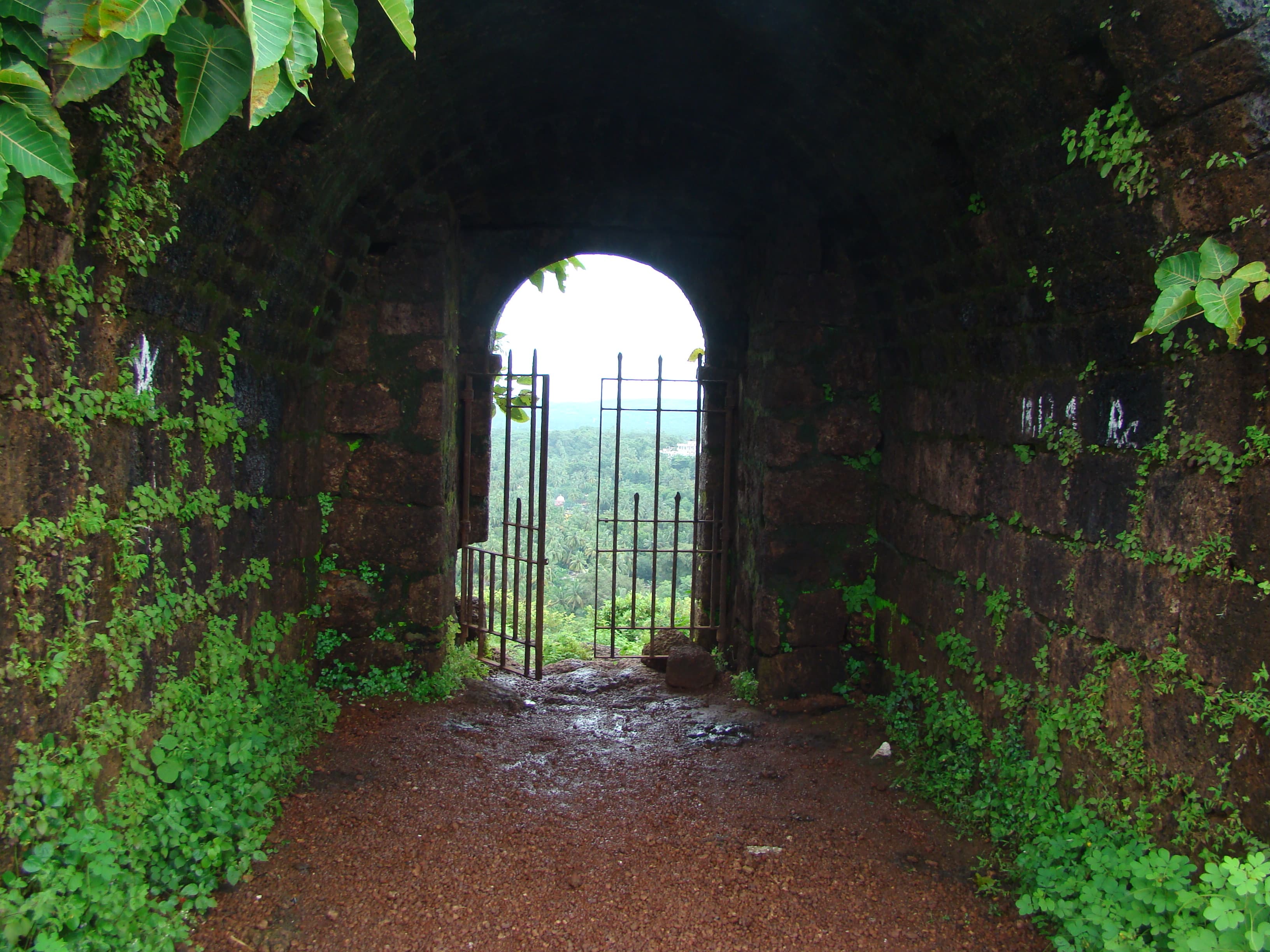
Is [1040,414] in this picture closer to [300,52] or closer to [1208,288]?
[1208,288]

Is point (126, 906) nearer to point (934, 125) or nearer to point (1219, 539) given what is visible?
point (1219, 539)

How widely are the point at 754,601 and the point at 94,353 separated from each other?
12.4ft

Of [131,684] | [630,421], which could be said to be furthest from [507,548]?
[630,421]

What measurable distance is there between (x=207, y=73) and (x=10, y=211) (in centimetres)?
59

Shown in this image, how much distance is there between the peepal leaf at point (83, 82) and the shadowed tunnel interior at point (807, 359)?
21 centimetres

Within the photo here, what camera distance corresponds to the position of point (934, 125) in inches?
133

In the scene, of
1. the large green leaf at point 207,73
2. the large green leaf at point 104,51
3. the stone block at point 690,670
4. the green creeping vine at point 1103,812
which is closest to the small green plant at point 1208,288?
the green creeping vine at point 1103,812

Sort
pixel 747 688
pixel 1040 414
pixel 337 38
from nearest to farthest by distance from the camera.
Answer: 1. pixel 337 38
2. pixel 1040 414
3. pixel 747 688

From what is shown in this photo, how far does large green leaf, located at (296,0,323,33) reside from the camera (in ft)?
5.91

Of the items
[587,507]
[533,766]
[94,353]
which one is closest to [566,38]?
[94,353]

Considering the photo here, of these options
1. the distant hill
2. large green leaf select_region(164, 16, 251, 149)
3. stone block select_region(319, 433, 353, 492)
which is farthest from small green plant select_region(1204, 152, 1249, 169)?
the distant hill

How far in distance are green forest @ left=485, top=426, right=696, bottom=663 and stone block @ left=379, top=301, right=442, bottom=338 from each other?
40.8 inches

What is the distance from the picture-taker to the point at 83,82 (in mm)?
1984

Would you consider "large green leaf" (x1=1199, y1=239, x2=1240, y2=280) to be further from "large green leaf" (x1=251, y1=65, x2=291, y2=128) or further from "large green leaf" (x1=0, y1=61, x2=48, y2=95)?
"large green leaf" (x1=0, y1=61, x2=48, y2=95)
